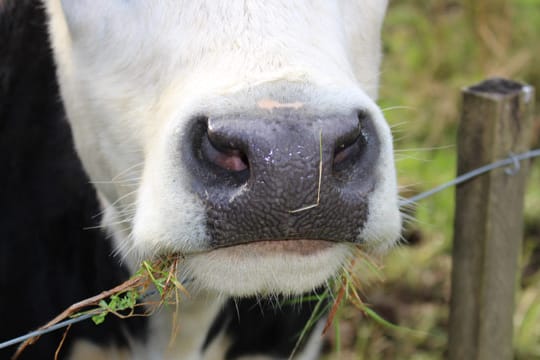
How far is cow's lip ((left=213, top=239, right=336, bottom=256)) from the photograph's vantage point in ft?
5.44

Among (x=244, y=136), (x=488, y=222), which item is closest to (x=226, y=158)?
(x=244, y=136)

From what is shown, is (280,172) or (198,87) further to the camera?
(198,87)

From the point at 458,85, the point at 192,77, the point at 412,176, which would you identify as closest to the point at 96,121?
the point at 192,77

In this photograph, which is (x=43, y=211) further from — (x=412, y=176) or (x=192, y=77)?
(x=412, y=176)

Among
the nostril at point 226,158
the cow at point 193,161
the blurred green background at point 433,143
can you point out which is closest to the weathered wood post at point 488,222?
the cow at point 193,161

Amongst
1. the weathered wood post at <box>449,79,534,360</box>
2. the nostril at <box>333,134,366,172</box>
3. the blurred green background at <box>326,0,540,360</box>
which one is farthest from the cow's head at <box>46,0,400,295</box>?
the blurred green background at <box>326,0,540,360</box>

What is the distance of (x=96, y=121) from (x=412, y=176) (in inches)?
105

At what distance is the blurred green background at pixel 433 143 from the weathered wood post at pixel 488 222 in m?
0.63

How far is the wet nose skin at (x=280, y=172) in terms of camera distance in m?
1.50

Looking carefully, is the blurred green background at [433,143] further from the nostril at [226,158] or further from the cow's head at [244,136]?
the nostril at [226,158]

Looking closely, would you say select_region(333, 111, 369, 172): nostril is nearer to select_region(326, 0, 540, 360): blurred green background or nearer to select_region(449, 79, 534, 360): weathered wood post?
select_region(449, 79, 534, 360): weathered wood post

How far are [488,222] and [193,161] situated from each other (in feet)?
4.02

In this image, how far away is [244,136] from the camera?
1495mm

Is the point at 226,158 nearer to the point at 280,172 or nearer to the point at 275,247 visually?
the point at 280,172
